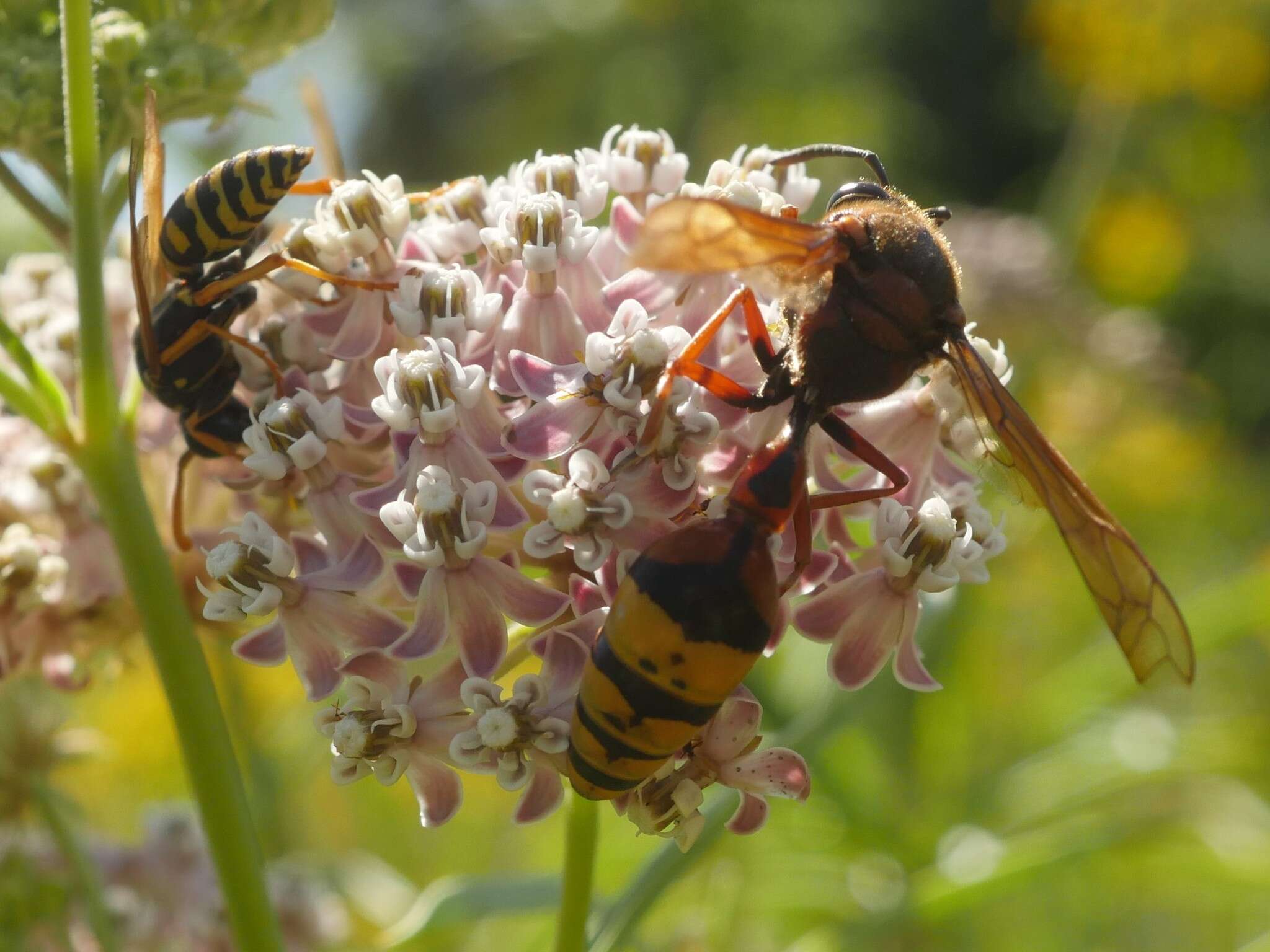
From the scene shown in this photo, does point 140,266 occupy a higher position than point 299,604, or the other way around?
point 140,266

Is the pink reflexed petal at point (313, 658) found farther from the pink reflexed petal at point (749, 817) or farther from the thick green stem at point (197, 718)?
the pink reflexed petal at point (749, 817)

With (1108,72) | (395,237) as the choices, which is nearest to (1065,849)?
(395,237)

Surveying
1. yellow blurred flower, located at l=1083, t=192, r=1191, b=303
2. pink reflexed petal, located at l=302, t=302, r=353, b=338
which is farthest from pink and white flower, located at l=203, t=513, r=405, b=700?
yellow blurred flower, located at l=1083, t=192, r=1191, b=303

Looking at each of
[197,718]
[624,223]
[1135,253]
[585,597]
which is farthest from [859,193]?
[1135,253]

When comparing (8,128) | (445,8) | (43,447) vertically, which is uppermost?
(8,128)

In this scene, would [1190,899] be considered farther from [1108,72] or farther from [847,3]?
[847,3]

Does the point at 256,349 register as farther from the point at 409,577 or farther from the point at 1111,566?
the point at 1111,566
